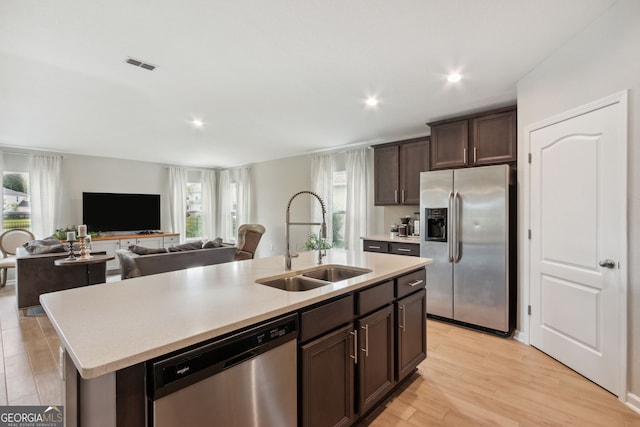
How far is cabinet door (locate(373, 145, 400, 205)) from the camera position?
4.54 meters

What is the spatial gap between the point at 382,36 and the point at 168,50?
168 centimetres

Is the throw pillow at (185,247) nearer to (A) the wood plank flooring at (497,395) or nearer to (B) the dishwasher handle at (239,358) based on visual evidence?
(A) the wood plank flooring at (497,395)

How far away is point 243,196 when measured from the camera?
7750mm

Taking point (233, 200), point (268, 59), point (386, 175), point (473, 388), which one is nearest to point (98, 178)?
point (233, 200)

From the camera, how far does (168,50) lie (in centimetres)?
242

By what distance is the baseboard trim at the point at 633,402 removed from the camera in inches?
78.6

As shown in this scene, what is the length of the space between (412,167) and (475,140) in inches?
37.4

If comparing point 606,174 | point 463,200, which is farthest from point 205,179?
point 606,174

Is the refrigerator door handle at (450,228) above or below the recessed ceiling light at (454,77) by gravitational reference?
below

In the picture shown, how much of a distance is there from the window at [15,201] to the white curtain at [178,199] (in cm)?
258

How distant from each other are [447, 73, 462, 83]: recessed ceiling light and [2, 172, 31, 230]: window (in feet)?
24.2

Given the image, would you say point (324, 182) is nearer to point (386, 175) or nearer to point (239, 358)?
point (386, 175)

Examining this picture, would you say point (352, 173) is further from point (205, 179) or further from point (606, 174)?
point (205, 179)

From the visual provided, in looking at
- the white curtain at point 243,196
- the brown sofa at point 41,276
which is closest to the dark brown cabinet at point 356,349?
the brown sofa at point 41,276
